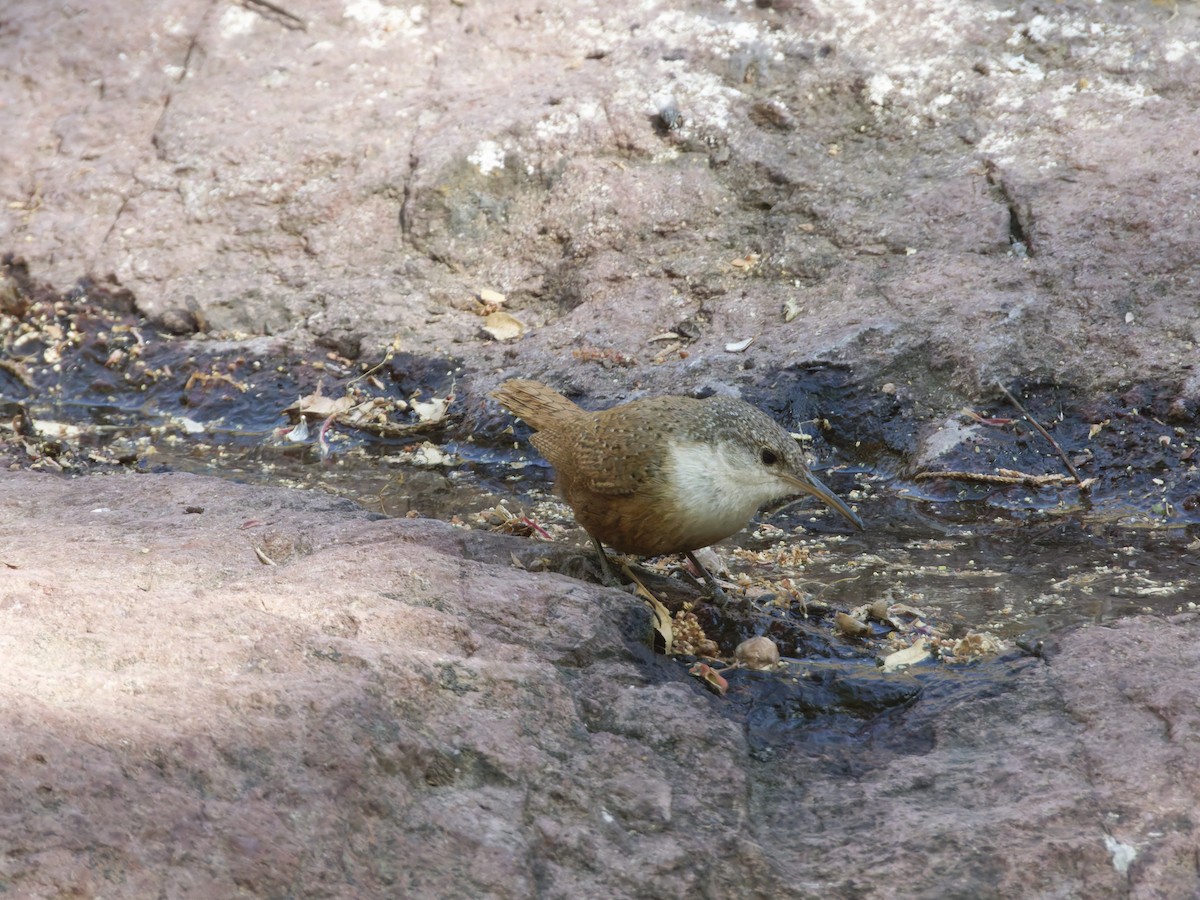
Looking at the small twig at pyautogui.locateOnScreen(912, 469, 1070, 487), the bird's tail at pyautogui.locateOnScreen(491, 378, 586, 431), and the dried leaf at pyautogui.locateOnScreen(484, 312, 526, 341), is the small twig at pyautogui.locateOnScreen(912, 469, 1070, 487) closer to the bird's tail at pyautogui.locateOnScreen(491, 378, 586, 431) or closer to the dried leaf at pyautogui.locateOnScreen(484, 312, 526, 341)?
the bird's tail at pyautogui.locateOnScreen(491, 378, 586, 431)

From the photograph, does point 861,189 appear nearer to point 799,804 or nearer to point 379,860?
point 799,804

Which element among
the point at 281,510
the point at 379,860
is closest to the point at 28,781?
the point at 379,860

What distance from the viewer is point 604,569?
179 inches

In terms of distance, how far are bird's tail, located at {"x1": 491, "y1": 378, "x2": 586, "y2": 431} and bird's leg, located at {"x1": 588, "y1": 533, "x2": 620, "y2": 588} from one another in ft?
1.90

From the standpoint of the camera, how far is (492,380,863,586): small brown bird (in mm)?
4219

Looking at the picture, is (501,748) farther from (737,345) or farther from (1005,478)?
(737,345)

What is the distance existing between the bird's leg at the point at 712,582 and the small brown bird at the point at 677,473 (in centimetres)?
1

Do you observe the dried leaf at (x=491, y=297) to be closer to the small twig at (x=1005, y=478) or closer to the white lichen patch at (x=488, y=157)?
the white lichen patch at (x=488, y=157)

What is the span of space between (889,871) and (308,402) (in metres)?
4.77

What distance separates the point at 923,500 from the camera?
5457 mm

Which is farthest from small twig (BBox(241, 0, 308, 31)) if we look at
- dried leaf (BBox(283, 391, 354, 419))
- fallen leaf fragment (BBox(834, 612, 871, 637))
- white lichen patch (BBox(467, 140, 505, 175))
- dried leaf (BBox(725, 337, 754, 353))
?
fallen leaf fragment (BBox(834, 612, 871, 637))

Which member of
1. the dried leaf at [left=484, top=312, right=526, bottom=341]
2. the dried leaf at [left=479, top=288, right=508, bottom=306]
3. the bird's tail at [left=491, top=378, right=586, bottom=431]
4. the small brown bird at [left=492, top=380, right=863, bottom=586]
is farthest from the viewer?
the dried leaf at [left=479, top=288, right=508, bottom=306]

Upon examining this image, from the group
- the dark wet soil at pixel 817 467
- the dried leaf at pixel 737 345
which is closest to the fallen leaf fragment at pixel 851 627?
the dark wet soil at pixel 817 467

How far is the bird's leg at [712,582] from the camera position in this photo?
4332mm
